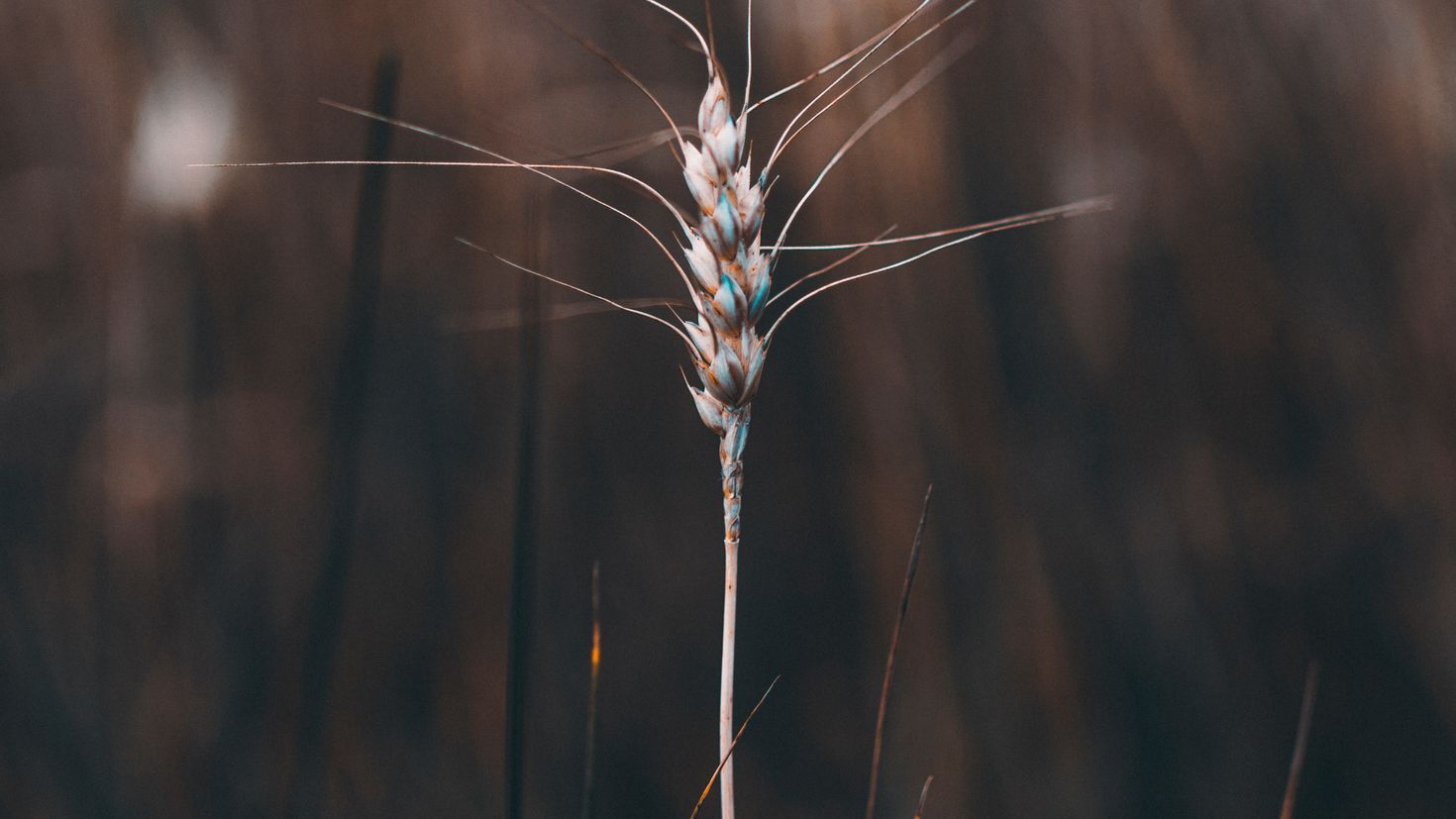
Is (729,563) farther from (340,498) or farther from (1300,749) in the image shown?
(340,498)

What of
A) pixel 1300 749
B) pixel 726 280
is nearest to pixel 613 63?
pixel 726 280

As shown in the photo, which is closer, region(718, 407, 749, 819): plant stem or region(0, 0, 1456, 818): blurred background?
region(718, 407, 749, 819): plant stem

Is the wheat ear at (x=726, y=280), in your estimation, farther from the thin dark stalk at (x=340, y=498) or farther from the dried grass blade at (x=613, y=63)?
the thin dark stalk at (x=340, y=498)

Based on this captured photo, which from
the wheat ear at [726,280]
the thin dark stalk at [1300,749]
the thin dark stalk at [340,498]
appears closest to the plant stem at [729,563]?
the wheat ear at [726,280]

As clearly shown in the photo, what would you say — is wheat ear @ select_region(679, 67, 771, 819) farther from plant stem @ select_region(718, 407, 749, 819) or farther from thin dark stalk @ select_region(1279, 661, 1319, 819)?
thin dark stalk @ select_region(1279, 661, 1319, 819)

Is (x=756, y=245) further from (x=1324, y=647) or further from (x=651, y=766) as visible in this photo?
(x=1324, y=647)

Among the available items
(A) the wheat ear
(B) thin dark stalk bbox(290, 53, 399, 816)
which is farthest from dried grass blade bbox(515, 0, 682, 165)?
(B) thin dark stalk bbox(290, 53, 399, 816)
